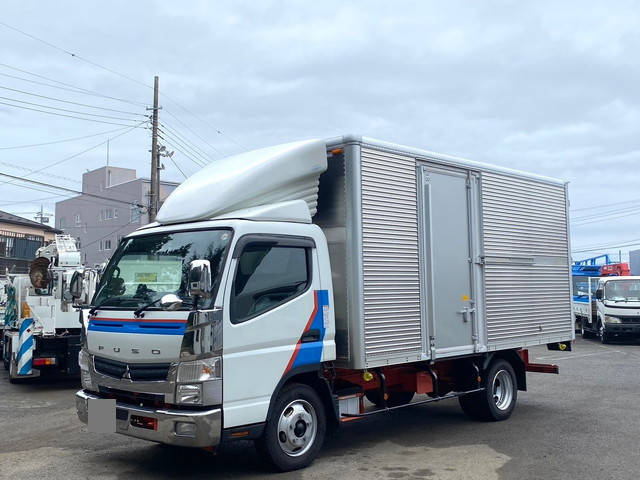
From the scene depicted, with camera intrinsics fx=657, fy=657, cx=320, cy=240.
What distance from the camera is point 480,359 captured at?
28.0 ft

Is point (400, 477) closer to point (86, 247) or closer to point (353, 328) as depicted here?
point (353, 328)

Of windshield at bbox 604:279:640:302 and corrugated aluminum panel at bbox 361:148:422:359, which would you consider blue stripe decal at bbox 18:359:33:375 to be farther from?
windshield at bbox 604:279:640:302

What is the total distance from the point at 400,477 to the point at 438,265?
2605mm

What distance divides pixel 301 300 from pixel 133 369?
1.66 m

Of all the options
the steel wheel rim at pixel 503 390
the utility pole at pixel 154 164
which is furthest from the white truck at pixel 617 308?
the utility pole at pixel 154 164

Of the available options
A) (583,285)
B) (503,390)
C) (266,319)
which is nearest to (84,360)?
(266,319)

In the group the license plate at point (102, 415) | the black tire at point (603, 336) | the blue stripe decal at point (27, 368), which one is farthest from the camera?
the black tire at point (603, 336)

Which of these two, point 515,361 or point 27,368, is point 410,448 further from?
point 27,368

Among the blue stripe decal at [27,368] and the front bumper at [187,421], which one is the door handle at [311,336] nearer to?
the front bumper at [187,421]

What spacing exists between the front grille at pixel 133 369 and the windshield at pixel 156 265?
1.76 ft

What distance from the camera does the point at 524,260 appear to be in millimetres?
9055

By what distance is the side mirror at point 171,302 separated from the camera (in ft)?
18.1

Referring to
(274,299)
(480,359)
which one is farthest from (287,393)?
(480,359)

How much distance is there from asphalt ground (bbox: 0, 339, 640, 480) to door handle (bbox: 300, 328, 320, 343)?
49.0 inches
